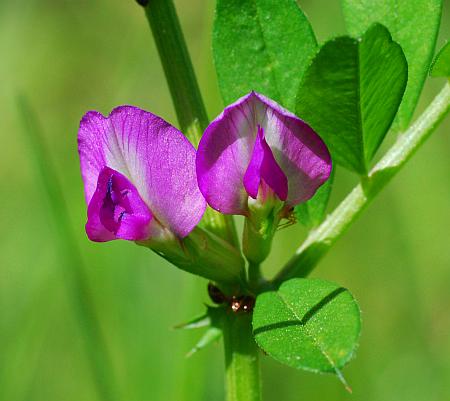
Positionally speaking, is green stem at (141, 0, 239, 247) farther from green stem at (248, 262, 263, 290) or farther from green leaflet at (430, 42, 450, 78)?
green leaflet at (430, 42, 450, 78)

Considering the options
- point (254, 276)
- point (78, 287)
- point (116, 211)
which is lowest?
point (78, 287)

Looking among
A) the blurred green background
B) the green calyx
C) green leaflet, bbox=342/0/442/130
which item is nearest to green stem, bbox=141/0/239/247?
the green calyx

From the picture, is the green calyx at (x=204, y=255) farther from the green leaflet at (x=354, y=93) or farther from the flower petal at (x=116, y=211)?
the green leaflet at (x=354, y=93)

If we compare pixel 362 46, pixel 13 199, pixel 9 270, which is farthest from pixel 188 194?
pixel 13 199

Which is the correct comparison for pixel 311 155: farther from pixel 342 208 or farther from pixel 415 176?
pixel 415 176

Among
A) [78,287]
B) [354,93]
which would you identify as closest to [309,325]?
[354,93]

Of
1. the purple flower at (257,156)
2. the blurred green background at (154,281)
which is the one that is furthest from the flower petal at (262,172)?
the blurred green background at (154,281)

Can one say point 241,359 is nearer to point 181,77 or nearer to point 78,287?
point 181,77
